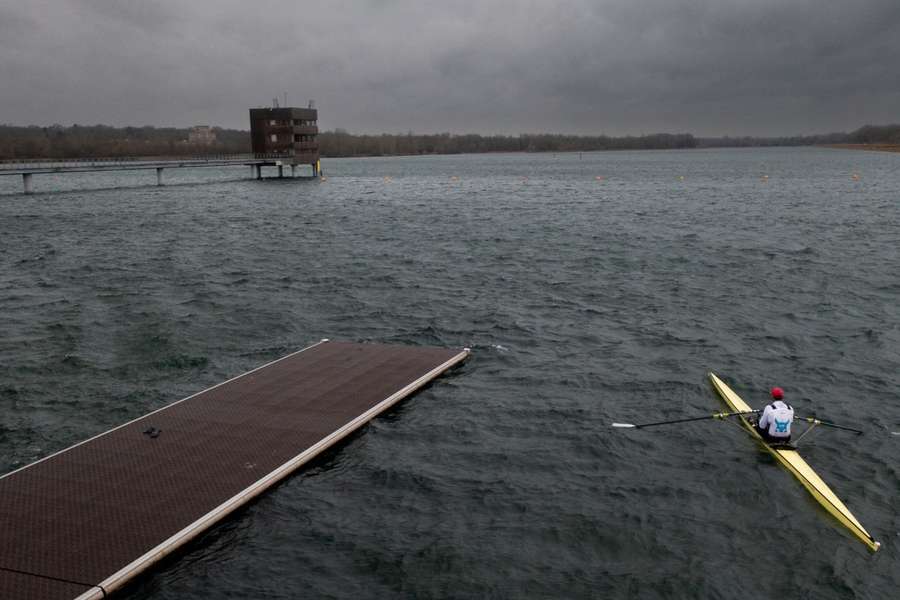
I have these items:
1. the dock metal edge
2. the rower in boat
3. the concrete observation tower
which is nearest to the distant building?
the concrete observation tower

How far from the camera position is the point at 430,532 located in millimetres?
18594

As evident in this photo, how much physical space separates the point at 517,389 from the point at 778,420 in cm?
972

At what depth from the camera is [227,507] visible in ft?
59.9

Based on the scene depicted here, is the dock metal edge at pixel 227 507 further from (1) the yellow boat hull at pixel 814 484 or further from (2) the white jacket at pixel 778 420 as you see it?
(2) the white jacket at pixel 778 420

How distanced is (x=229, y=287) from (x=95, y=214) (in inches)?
2220

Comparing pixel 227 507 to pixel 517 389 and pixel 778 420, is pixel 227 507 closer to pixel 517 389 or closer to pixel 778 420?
pixel 517 389

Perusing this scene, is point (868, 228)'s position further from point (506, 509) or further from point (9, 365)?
point (9, 365)

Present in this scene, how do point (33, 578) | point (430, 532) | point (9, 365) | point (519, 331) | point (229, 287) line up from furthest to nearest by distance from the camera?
point (229, 287)
point (519, 331)
point (9, 365)
point (430, 532)
point (33, 578)

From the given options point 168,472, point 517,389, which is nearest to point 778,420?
point 517,389

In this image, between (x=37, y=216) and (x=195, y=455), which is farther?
(x=37, y=216)

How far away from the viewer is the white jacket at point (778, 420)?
73.5ft

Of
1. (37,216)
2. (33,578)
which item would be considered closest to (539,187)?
(37,216)

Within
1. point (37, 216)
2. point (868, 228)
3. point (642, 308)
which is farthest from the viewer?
point (37, 216)

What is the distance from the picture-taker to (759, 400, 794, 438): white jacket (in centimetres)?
2239
